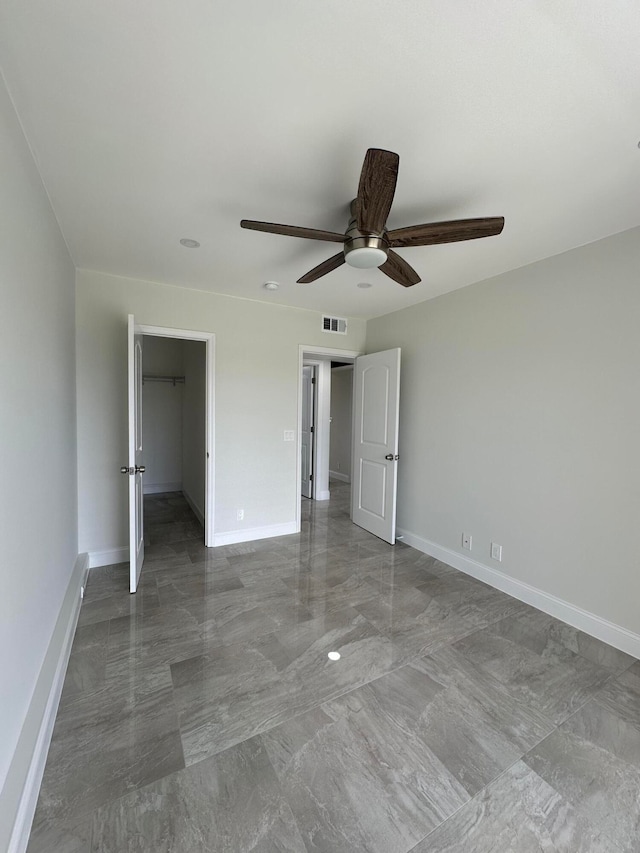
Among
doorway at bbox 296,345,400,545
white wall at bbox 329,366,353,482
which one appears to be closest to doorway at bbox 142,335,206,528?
doorway at bbox 296,345,400,545

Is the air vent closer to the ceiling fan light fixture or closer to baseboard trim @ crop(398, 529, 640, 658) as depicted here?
the ceiling fan light fixture

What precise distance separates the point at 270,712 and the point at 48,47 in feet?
8.92

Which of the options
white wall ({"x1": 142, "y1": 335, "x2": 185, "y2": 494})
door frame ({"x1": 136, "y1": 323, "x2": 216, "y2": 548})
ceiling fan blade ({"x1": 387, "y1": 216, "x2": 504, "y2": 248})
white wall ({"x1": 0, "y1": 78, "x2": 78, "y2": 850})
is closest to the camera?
white wall ({"x1": 0, "y1": 78, "x2": 78, "y2": 850})

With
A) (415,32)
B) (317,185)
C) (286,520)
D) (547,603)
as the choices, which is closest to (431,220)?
(317,185)

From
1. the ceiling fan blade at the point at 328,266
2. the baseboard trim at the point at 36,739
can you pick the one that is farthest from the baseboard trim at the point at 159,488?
the ceiling fan blade at the point at 328,266

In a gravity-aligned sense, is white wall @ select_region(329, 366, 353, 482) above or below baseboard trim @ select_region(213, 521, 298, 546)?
above

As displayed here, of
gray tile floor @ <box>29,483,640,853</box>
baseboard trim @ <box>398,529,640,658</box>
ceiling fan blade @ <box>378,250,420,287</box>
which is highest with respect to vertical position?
ceiling fan blade @ <box>378,250,420,287</box>

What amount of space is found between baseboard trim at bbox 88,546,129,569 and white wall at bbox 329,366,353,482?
4248mm

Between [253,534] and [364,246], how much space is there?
312 centimetres

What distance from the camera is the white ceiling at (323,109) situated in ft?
3.49

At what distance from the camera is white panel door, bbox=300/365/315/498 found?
5547mm

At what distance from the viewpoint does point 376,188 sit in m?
1.46

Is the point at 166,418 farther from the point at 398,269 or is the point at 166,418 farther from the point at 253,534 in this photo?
the point at 398,269

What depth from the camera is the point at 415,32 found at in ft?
3.57
